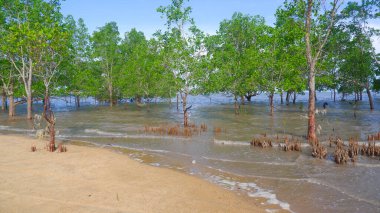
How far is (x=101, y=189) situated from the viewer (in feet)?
31.2

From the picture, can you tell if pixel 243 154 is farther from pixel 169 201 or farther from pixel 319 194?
pixel 169 201

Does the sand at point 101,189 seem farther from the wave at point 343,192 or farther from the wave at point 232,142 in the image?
the wave at point 232,142

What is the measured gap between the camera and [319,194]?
1007 cm

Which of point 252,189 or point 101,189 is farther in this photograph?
point 252,189

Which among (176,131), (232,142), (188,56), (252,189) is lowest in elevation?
(252,189)

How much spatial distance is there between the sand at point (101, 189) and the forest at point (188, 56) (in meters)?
3.71

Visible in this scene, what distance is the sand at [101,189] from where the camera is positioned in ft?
26.9

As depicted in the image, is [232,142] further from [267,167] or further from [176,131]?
[267,167]

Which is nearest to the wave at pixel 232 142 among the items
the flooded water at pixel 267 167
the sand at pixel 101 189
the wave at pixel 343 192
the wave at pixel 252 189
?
the flooded water at pixel 267 167

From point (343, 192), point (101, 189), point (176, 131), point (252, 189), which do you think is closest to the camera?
point (101, 189)

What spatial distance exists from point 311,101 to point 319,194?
9391 millimetres

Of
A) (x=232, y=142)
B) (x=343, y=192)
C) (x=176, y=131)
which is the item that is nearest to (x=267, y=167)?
(x=343, y=192)

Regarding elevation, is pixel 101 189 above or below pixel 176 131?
below

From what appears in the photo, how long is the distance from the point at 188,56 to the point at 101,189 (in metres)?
16.6
